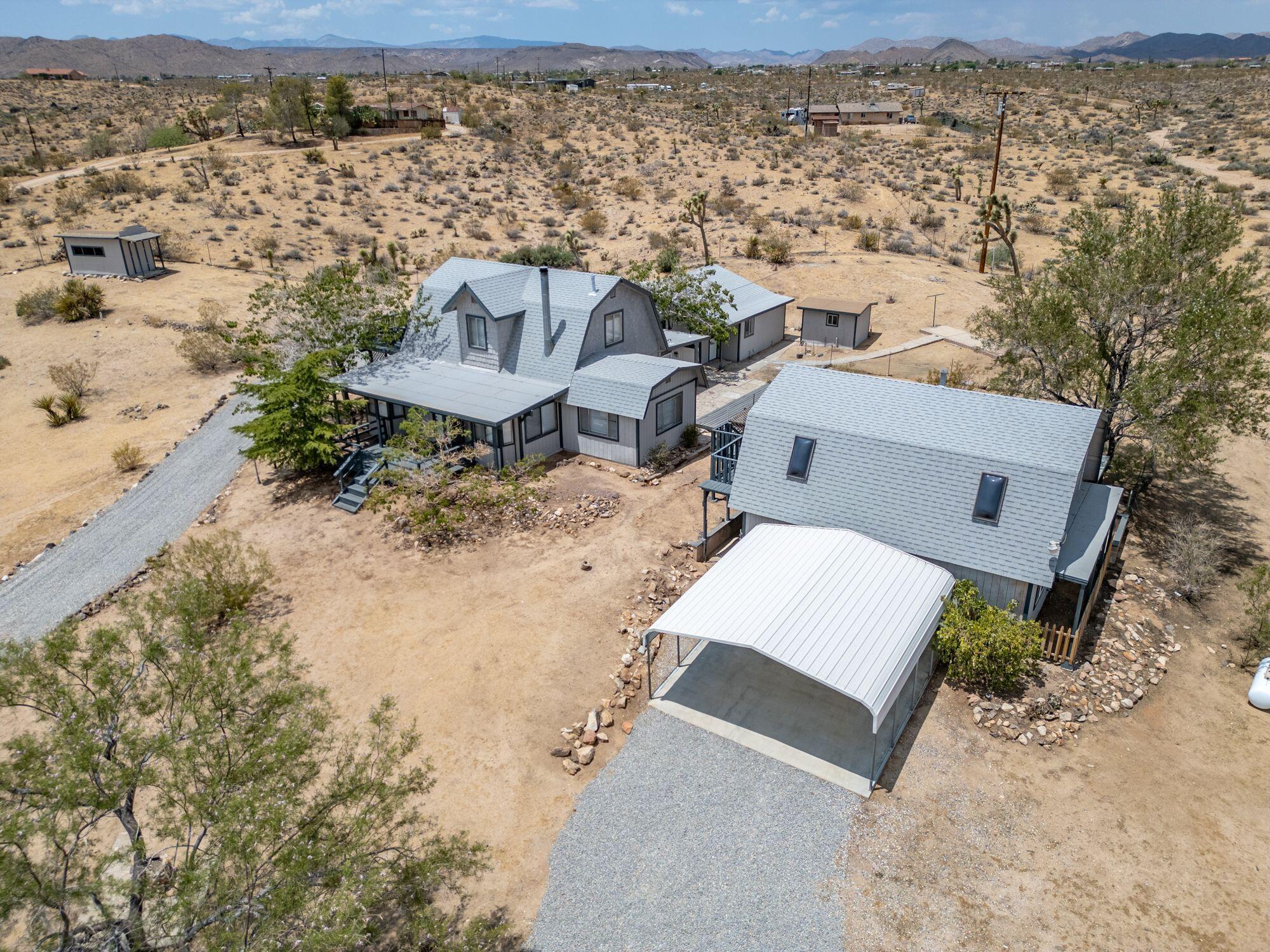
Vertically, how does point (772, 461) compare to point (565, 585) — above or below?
above

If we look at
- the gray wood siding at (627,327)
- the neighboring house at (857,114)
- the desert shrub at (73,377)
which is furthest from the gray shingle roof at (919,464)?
the neighboring house at (857,114)

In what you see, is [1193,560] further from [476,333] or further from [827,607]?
[476,333]

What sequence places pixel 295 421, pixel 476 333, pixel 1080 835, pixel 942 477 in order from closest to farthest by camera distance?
1. pixel 1080 835
2. pixel 942 477
3. pixel 295 421
4. pixel 476 333

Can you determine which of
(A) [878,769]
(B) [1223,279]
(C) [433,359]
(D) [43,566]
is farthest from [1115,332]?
(D) [43,566]

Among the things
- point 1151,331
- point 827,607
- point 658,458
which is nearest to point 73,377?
point 658,458

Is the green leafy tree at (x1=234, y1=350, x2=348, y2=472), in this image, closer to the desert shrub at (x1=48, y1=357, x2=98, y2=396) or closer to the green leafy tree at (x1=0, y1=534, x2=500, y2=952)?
the desert shrub at (x1=48, y1=357, x2=98, y2=396)

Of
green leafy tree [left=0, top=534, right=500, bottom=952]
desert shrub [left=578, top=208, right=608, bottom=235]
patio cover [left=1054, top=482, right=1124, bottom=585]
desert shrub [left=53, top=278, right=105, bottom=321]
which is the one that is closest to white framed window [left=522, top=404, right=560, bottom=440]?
patio cover [left=1054, top=482, right=1124, bottom=585]

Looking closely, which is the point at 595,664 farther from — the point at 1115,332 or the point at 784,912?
the point at 1115,332
